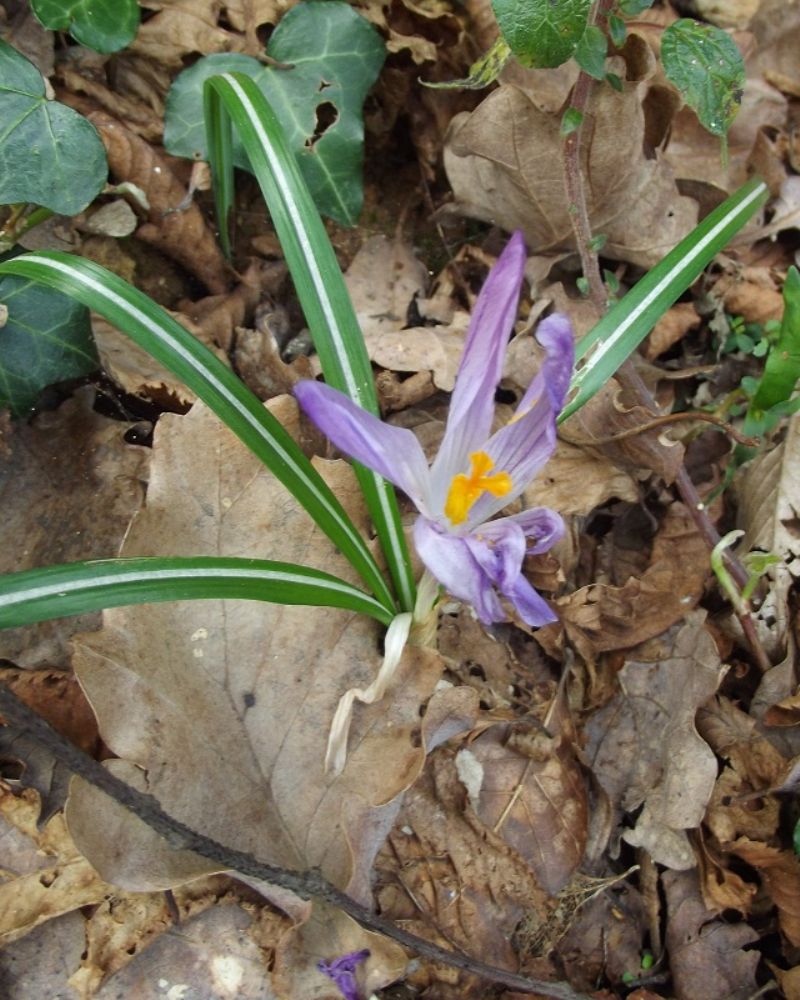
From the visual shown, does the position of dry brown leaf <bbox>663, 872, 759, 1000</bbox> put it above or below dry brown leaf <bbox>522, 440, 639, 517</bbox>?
below

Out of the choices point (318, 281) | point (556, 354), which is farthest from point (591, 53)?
point (556, 354)

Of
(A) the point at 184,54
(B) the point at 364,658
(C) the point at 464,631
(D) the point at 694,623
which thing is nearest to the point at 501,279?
(B) the point at 364,658

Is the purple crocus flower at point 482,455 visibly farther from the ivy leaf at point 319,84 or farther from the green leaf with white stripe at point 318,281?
the ivy leaf at point 319,84

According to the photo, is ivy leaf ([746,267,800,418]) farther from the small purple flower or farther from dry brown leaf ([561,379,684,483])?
the small purple flower

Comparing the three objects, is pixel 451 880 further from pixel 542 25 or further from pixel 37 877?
pixel 542 25

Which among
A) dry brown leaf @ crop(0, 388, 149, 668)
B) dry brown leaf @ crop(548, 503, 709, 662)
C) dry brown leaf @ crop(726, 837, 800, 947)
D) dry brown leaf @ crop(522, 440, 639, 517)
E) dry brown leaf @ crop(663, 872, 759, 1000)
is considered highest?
dry brown leaf @ crop(0, 388, 149, 668)

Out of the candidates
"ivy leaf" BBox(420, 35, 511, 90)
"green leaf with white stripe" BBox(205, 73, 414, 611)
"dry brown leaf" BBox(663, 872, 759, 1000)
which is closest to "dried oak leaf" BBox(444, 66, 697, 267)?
"ivy leaf" BBox(420, 35, 511, 90)

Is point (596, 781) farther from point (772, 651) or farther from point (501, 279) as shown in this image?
point (501, 279)
